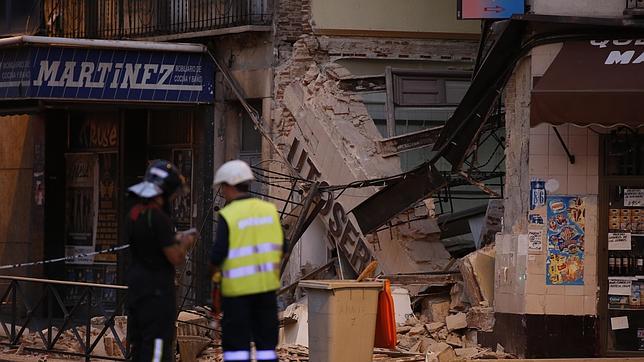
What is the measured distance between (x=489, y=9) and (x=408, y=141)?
3.75 m

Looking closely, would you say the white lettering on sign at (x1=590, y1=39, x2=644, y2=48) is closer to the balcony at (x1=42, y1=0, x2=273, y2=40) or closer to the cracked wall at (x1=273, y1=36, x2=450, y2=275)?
the cracked wall at (x1=273, y1=36, x2=450, y2=275)

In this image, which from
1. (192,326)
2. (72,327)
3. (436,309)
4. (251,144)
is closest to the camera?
(72,327)

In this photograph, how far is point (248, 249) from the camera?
10.1m

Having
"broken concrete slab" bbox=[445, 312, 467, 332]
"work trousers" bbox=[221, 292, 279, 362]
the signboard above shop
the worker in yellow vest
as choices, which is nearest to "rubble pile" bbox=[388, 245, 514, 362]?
"broken concrete slab" bbox=[445, 312, 467, 332]

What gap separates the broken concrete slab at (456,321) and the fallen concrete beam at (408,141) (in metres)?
3.51

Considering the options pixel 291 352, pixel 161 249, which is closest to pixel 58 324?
pixel 291 352

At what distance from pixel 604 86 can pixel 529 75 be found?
61.0 inches

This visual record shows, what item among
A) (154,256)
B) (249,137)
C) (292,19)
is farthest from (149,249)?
(249,137)

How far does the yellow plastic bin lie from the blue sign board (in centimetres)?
824

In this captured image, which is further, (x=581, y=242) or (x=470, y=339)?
(x=470, y=339)

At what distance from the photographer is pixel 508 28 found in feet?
52.2

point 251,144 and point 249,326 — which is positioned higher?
point 251,144

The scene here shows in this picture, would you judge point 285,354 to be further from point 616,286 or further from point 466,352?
point 616,286

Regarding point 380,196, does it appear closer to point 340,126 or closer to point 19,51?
point 340,126
